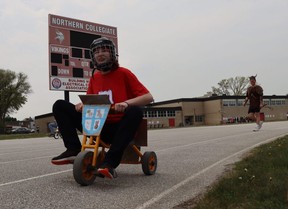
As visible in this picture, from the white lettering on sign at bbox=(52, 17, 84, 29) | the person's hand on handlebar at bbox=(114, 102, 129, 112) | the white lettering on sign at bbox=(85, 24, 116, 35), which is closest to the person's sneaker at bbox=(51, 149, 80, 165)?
the person's hand on handlebar at bbox=(114, 102, 129, 112)

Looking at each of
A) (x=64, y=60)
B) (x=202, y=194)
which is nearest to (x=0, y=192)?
(x=202, y=194)

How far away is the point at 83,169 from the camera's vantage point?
3980 mm

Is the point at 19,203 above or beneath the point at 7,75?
beneath

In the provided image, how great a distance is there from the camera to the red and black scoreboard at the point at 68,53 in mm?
25094

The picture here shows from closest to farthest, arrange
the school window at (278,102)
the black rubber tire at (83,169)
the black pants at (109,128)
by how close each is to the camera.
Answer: the black rubber tire at (83,169), the black pants at (109,128), the school window at (278,102)

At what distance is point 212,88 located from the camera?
104375 mm

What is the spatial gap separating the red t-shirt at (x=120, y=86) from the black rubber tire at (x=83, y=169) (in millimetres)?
970

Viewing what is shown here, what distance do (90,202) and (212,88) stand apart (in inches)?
4053

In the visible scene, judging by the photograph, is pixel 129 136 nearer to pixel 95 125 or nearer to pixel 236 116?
pixel 95 125

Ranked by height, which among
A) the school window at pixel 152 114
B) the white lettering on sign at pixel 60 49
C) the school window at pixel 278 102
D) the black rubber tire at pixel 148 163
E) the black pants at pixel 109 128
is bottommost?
the black rubber tire at pixel 148 163

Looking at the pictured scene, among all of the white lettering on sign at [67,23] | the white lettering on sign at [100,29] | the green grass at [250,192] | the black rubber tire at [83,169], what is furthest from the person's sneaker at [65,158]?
the white lettering on sign at [100,29]

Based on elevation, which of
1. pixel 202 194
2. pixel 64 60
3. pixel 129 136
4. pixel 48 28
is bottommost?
pixel 202 194

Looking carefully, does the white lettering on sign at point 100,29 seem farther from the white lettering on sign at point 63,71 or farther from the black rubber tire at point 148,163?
the black rubber tire at point 148,163

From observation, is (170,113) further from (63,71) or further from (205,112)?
(63,71)
